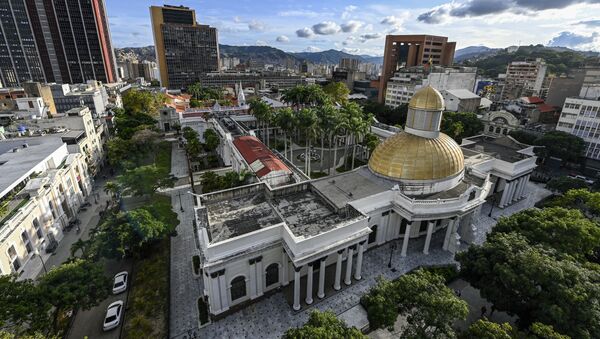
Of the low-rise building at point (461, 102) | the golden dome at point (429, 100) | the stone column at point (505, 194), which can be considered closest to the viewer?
the golden dome at point (429, 100)

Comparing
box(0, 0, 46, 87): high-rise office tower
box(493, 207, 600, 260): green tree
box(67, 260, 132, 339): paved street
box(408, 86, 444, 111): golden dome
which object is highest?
box(0, 0, 46, 87): high-rise office tower

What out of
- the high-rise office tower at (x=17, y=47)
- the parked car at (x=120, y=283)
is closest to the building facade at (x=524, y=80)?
the parked car at (x=120, y=283)

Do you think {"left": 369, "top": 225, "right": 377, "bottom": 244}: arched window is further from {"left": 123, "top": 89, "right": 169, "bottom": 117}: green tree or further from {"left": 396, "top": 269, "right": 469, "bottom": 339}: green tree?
{"left": 123, "top": 89, "right": 169, "bottom": 117}: green tree

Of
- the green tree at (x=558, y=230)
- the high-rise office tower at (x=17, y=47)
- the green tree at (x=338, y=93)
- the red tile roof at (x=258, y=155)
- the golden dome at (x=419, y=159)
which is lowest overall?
the green tree at (x=558, y=230)

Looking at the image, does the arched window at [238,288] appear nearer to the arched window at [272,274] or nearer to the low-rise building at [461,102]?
the arched window at [272,274]

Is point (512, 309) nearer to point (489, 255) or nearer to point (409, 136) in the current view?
point (489, 255)

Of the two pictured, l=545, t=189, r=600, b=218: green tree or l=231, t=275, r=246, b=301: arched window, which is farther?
l=545, t=189, r=600, b=218: green tree

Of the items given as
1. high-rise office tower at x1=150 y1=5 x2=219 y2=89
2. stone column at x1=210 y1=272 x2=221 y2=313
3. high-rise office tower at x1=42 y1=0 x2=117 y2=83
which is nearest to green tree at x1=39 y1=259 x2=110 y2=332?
stone column at x1=210 y1=272 x2=221 y2=313
